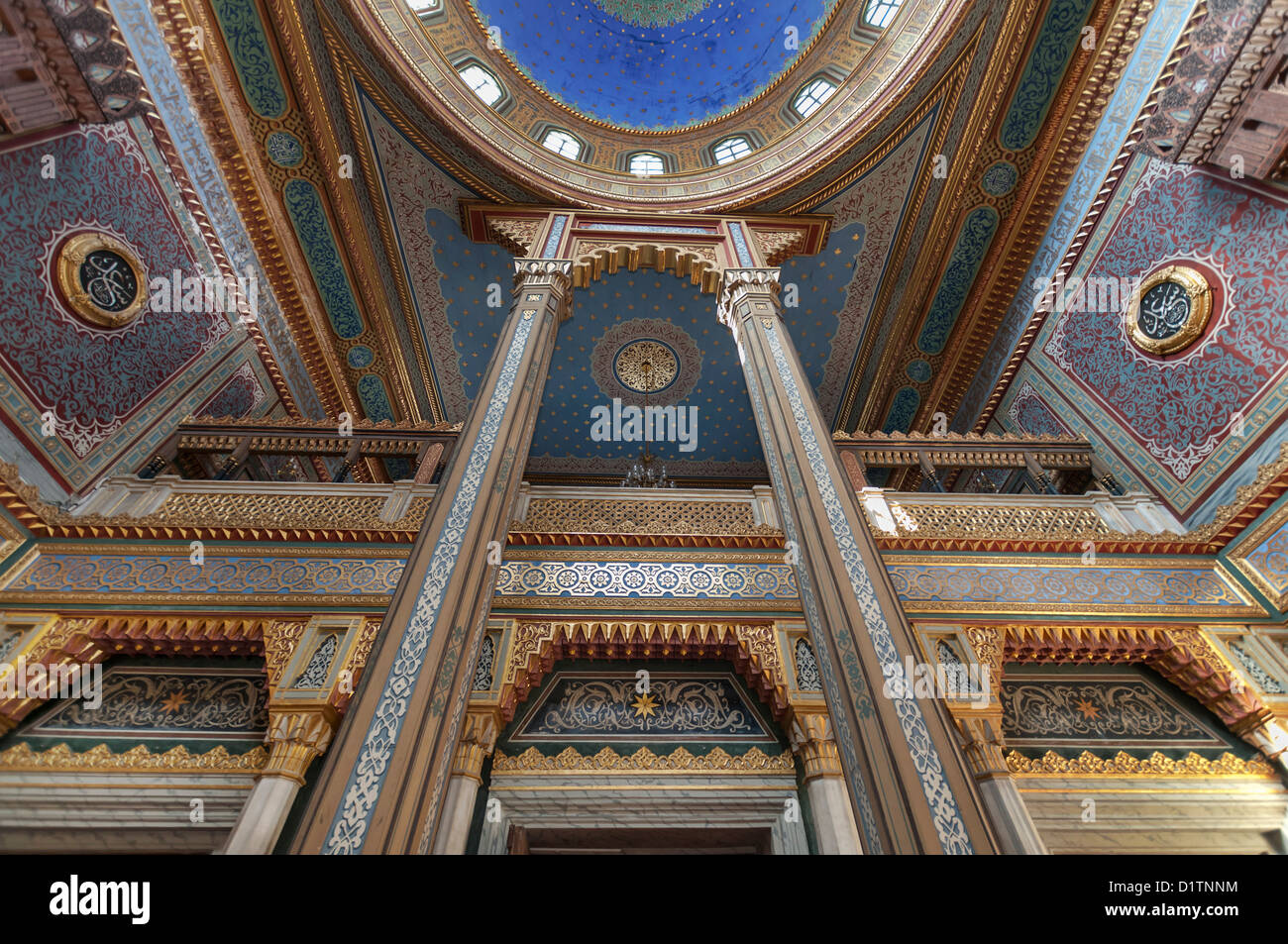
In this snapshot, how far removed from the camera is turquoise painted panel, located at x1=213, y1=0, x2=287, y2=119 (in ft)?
16.5

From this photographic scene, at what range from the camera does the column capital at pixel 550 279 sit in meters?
5.36

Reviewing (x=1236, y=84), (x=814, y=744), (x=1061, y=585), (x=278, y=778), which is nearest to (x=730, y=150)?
(x=1236, y=84)

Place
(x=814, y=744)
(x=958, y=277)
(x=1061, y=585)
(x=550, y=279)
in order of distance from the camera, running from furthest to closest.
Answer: (x=958, y=277) → (x=550, y=279) → (x=1061, y=585) → (x=814, y=744)

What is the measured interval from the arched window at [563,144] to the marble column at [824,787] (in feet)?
26.1

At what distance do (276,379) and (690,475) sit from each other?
5472 mm

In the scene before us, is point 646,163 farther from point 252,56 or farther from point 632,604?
point 632,604

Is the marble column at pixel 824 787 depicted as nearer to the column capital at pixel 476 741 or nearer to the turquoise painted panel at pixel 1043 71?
the column capital at pixel 476 741

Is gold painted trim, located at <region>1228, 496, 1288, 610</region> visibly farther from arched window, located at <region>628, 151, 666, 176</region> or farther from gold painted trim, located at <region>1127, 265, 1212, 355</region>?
arched window, located at <region>628, 151, 666, 176</region>

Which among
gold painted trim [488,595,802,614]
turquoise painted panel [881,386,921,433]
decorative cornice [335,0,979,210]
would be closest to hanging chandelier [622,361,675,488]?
gold painted trim [488,595,802,614]

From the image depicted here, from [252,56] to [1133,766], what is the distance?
8.89 m

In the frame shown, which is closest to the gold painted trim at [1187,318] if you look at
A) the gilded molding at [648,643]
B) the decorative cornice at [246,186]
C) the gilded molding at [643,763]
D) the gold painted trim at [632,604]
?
the gold painted trim at [632,604]

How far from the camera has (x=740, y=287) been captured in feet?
18.3
